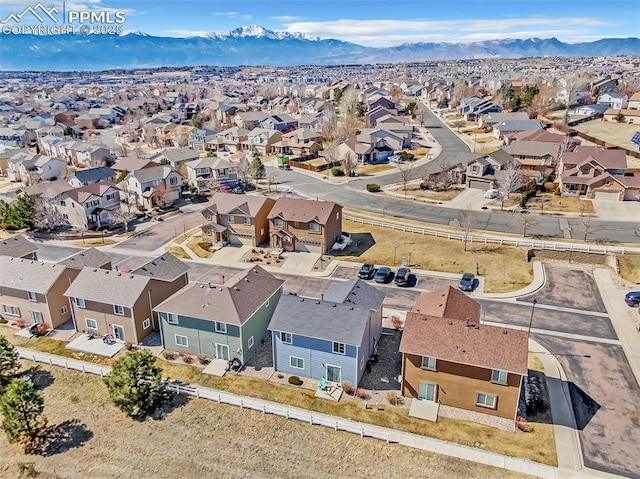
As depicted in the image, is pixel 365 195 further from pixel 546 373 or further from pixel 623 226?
pixel 546 373

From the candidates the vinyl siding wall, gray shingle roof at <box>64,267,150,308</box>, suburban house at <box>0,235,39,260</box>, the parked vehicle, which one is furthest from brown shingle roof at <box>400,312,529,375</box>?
suburban house at <box>0,235,39,260</box>

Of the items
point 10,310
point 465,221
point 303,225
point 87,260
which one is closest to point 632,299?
point 465,221

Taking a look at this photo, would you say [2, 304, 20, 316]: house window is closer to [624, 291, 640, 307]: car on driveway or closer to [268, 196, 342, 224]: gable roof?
[268, 196, 342, 224]: gable roof

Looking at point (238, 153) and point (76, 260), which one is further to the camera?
point (238, 153)

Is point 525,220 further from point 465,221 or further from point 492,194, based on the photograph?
Answer: point 492,194

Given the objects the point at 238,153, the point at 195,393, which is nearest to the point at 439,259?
the point at 195,393

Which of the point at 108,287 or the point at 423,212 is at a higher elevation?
the point at 108,287
